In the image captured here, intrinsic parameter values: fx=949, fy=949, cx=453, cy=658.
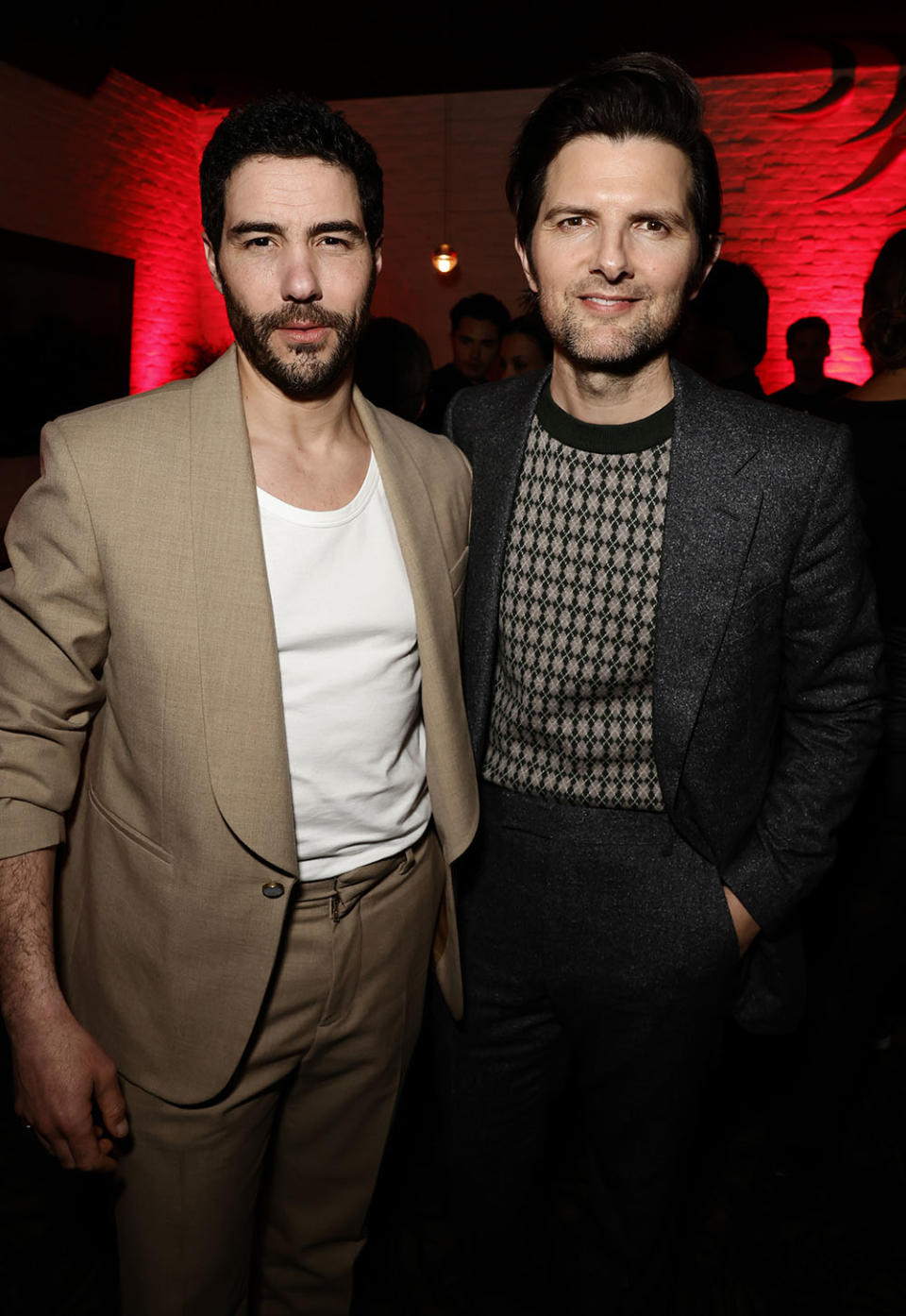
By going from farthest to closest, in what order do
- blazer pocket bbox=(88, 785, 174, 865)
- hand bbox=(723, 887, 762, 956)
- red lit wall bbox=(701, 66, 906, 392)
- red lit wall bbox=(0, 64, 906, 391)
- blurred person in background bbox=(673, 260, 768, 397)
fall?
red lit wall bbox=(701, 66, 906, 392) < red lit wall bbox=(0, 64, 906, 391) < blurred person in background bbox=(673, 260, 768, 397) < hand bbox=(723, 887, 762, 956) < blazer pocket bbox=(88, 785, 174, 865)

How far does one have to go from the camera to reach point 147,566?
127 cm

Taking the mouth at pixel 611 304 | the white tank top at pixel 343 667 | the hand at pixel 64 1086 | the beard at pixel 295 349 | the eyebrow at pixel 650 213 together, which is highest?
the eyebrow at pixel 650 213

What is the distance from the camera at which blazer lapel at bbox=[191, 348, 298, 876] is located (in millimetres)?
1287

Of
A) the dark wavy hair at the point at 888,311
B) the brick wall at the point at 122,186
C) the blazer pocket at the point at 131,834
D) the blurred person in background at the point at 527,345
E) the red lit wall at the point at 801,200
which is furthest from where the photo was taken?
the red lit wall at the point at 801,200

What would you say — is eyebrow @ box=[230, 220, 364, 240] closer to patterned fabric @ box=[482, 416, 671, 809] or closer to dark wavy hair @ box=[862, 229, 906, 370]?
patterned fabric @ box=[482, 416, 671, 809]

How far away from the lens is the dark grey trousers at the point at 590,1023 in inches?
62.3

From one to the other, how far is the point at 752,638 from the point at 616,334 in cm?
52

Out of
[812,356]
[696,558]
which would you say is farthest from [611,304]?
[812,356]

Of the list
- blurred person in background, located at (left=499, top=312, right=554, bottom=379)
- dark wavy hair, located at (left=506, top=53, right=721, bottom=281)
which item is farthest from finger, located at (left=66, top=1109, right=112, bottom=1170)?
blurred person in background, located at (left=499, top=312, right=554, bottom=379)

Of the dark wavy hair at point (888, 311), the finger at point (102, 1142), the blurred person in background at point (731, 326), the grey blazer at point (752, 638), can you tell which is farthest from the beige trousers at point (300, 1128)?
the blurred person in background at point (731, 326)

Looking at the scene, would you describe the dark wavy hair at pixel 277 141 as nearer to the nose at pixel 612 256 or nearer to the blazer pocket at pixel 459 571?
the nose at pixel 612 256

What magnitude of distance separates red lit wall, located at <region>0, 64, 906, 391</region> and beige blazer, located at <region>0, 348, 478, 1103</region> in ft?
21.2

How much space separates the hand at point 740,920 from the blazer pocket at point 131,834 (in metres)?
0.90

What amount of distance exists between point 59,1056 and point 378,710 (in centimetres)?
64
